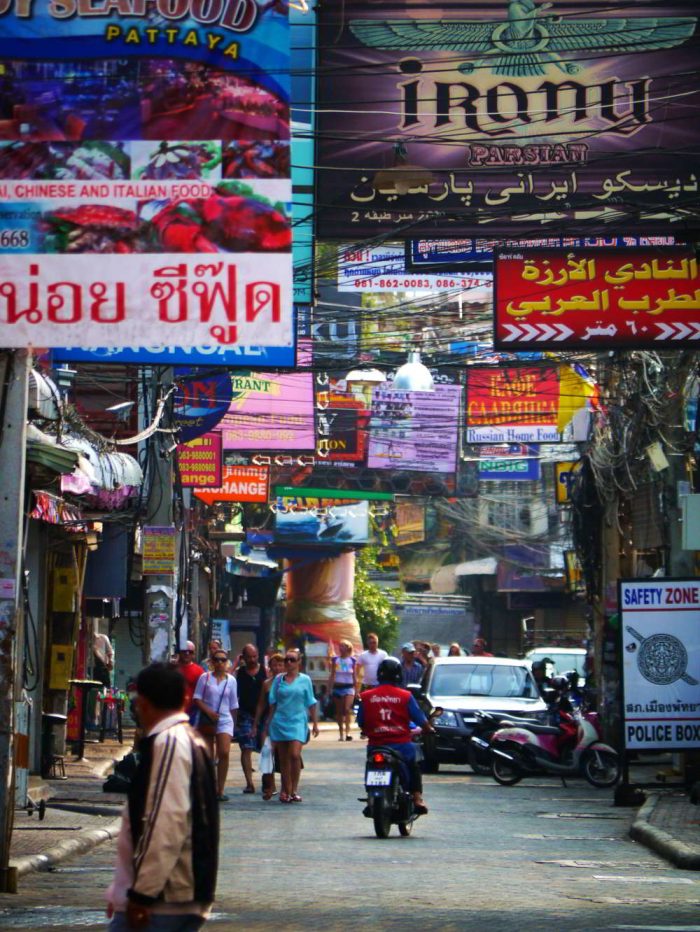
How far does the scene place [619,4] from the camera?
16.6 metres

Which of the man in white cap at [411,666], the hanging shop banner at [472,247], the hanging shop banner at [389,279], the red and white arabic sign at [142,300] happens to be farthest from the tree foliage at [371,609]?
the red and white arabic sign at [142,300]

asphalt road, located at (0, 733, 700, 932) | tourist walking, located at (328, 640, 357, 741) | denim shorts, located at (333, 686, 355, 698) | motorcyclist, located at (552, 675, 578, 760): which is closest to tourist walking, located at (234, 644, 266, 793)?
asphalt road, located at (0, 733, 700, 932)

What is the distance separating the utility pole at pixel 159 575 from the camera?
74.1ft

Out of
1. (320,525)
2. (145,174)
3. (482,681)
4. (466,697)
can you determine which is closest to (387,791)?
(145,174)

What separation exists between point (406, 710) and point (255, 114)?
23.6ft

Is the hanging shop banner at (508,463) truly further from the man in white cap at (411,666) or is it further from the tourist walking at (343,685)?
the man in white cap at (411,666)

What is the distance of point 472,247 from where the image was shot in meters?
17.9

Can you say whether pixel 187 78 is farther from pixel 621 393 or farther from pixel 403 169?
pixel 621 393

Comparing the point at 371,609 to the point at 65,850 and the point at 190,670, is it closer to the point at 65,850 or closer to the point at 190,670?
the point at 190,670

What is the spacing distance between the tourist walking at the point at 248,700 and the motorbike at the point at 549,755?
3.29 m

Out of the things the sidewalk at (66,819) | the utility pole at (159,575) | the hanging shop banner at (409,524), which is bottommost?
the sidewalk at (66,819)

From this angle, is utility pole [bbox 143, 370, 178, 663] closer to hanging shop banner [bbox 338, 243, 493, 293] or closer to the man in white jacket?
hanging shop banner [bbox 338, 243, 493, 293]

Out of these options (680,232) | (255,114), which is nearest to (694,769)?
(680,232)

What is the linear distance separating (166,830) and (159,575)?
1714cm
